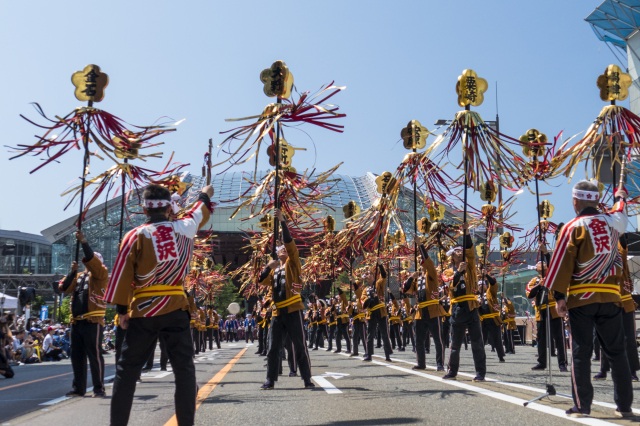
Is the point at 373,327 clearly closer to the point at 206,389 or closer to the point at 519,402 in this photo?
the point at 206,389

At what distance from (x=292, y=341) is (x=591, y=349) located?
4.86 m

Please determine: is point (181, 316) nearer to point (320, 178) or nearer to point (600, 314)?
point (600, 314)

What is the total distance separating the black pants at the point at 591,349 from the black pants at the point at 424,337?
22.0 feet

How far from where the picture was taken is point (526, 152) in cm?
1218

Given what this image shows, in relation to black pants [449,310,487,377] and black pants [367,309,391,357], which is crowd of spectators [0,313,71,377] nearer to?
black pants [367,309,391,357]

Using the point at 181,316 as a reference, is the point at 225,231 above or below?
above

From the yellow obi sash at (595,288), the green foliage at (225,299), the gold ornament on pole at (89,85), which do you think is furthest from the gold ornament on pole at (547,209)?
the green foliage at (225,299)

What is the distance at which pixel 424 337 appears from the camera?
13.4 metres

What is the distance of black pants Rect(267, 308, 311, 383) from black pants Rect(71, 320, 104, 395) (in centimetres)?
222

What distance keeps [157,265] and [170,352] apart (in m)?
0.67

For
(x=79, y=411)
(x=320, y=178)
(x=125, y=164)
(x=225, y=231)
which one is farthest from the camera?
(x=225, y=231)

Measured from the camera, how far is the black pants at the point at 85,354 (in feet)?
31.9

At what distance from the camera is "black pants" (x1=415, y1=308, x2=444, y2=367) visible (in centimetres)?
1311

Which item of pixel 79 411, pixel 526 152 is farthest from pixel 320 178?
pixel 79 411
